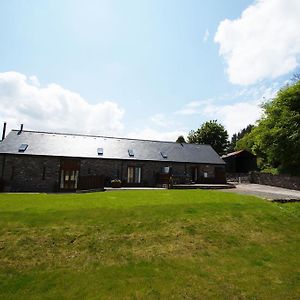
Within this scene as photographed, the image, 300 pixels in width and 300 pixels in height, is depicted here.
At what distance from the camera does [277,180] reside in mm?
30562

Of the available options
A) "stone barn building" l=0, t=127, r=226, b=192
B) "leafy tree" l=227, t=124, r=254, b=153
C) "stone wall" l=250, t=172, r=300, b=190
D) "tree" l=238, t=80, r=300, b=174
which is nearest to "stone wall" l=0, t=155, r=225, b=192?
"stone barn building" l=0, t=127, r=226, b=192

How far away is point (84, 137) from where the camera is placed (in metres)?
32.8

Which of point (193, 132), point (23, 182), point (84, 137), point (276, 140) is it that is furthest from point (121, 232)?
point (193, 132)

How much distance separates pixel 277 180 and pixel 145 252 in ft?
86.2

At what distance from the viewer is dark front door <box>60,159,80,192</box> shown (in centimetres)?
2716

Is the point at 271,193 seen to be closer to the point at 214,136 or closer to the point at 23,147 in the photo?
the point at 23,147

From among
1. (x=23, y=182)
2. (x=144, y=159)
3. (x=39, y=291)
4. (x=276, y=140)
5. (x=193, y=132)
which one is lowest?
(x=39, y=291)

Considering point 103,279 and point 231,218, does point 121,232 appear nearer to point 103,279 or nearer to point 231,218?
point 103,279

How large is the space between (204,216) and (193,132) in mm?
58956

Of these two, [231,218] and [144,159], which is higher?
[144,159]

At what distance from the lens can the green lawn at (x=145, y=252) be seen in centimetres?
690

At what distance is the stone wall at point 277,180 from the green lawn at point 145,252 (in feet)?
50.5

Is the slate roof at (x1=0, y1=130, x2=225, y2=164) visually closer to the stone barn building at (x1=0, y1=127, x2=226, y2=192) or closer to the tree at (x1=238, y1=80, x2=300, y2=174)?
the stone barn building at (x1=0, y1=127, x2=226, y2=192)

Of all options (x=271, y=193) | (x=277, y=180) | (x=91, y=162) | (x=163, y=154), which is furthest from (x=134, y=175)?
(x=277, y=180)
